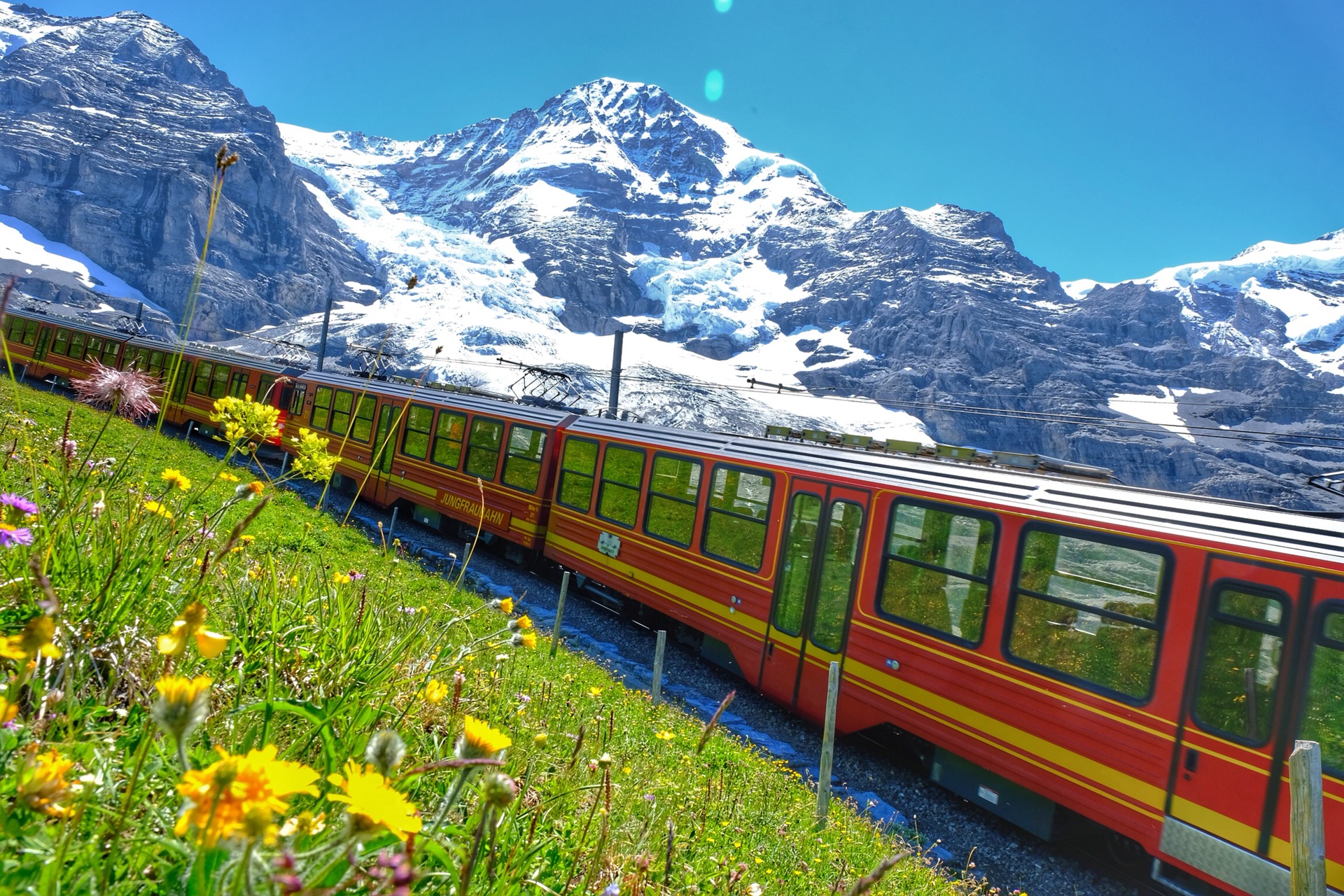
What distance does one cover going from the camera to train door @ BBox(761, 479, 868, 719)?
27.2ft

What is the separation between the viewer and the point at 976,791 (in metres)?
6.97

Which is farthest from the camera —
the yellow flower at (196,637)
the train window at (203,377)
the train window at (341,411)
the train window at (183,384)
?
the train window at (203,377)

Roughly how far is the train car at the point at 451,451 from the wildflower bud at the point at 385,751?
39.5 ft

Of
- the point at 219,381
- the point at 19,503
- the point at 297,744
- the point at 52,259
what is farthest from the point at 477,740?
the point at 52,259

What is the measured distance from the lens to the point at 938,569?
24.2ft

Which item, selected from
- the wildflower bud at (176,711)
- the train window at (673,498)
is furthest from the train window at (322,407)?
the wildflower bud at (176,711)

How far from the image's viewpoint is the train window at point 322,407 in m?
20.1

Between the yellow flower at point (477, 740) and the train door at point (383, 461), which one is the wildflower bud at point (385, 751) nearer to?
the yellow flower at point (477, 740)

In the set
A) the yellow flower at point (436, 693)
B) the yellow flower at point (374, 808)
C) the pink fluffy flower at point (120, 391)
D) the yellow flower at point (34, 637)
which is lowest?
the yellow flower at point (436, 693)

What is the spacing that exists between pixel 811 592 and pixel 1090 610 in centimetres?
319

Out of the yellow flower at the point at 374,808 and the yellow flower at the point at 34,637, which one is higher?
the yellow flower at the point at 34,637

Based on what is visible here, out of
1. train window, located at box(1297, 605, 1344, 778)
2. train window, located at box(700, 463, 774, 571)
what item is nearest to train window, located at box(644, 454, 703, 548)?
train window, located at box(700, 463, 774, 571)

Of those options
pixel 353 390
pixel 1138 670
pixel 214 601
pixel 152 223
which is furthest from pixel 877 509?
pixel 152 223

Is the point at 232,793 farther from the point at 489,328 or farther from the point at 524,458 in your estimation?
the point at 489,328
